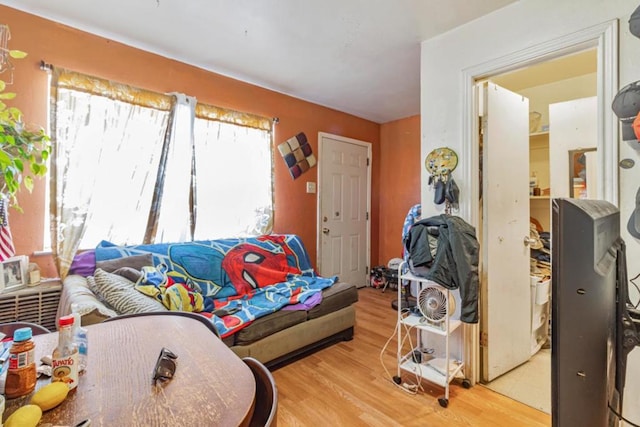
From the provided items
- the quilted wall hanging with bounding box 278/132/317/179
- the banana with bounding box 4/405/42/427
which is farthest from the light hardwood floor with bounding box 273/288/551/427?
the quilted wall hanging with bounding box 278/132/317/179

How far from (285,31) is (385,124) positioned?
2735 millimetres

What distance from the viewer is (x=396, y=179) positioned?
452 cm

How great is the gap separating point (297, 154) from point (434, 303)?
236 cm

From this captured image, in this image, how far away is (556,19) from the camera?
1.73 metres

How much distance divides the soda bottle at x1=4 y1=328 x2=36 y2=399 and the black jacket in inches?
70.8

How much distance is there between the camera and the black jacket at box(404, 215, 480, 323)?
1793 mm

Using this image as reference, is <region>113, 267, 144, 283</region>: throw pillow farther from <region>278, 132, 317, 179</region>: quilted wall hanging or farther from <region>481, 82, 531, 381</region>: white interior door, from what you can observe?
<region>481, 82, 531, 381</region>: white interior door

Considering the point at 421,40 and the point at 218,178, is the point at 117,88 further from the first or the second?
the point at 421,40

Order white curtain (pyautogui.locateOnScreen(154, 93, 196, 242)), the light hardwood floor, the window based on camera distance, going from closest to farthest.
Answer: the light hardwood floor
the window
white curtain (pyautogui.locateOnScreen(154, 93, 196, 242))

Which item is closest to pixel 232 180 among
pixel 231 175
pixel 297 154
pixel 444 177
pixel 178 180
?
pixel 231 175

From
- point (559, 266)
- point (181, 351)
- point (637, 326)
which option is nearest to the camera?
point (559, 266)

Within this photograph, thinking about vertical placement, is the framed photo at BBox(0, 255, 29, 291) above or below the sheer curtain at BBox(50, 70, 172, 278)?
below

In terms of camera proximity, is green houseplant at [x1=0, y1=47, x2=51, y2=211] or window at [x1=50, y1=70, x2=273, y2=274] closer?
green houseplant at [x1=0, y1=47, x2=51, y2=211]

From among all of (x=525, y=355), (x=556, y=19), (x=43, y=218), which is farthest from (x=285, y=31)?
(x=525, y=355)
